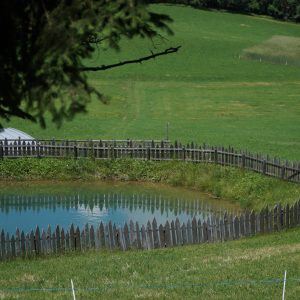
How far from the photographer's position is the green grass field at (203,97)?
42312 mm

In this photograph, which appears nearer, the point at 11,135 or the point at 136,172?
the point at 136,172

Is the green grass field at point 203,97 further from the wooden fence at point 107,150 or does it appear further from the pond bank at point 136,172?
the pond bank at point 136,172

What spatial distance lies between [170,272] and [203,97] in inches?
1678

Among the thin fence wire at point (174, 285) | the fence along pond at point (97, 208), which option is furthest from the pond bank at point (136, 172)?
the thin fence wire at point (174, 285)

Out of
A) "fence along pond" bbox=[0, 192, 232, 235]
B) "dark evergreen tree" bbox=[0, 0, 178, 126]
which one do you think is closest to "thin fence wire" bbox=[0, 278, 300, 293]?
"dark evergreen tree" bbox=[0, 0, 178, 126]

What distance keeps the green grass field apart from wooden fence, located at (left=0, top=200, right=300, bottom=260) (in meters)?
5.29

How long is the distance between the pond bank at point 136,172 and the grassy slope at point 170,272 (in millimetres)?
11320

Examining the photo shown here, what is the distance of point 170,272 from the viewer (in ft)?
51.0

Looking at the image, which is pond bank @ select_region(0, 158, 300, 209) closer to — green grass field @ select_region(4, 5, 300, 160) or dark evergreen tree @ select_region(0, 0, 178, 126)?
green grass field @ select_region(4, 5, 300, 160)

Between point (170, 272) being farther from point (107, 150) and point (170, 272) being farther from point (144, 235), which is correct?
point (107, 150)

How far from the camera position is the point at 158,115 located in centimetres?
4994

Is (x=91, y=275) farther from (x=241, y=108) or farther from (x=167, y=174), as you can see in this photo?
(x=241, y=108)

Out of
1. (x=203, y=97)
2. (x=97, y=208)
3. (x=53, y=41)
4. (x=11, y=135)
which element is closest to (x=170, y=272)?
(x=53, y=41)

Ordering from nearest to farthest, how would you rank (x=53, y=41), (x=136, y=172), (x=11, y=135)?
(x=53, y=41), (x=136, y=172), (x=11, y=135)
